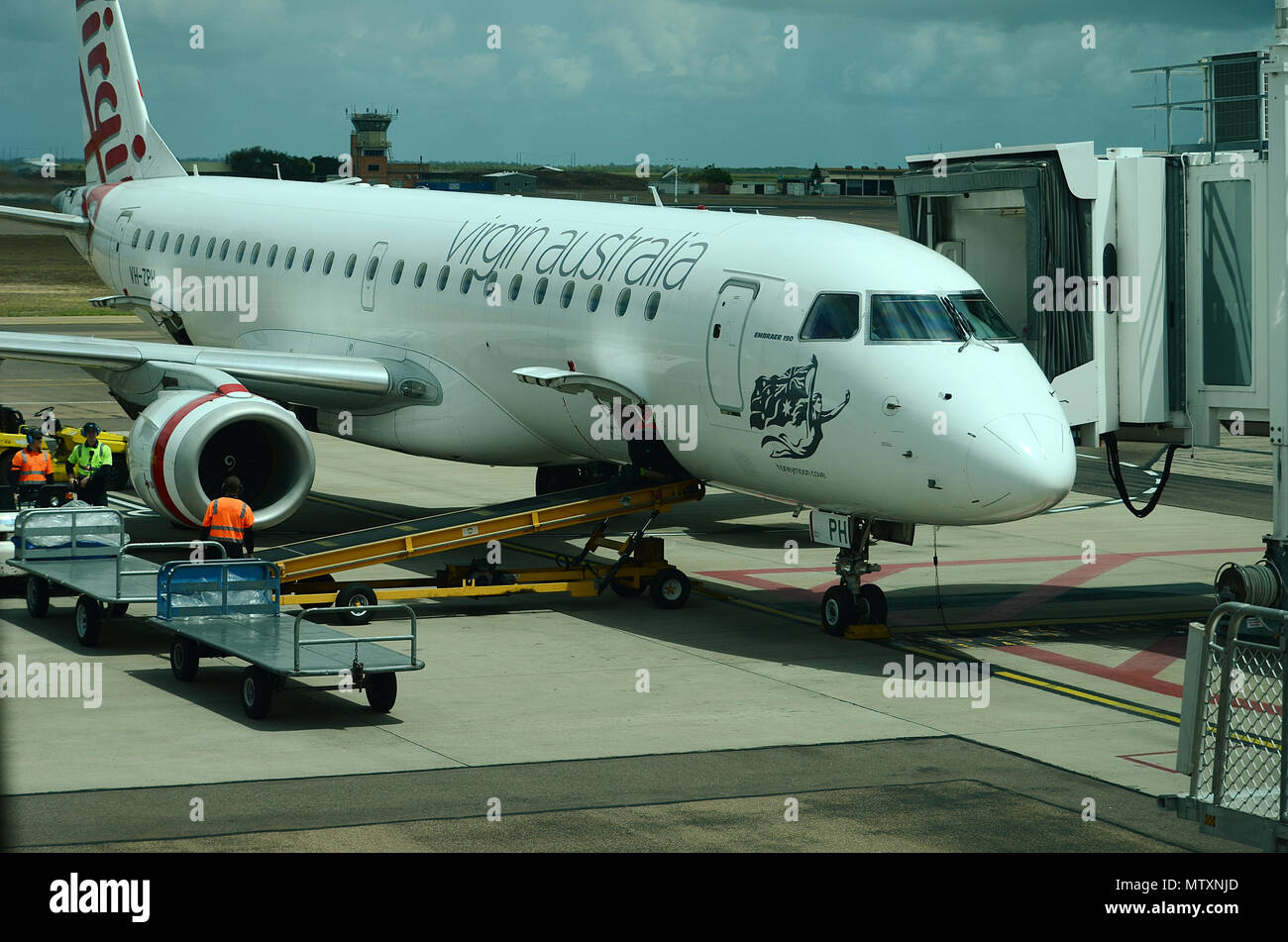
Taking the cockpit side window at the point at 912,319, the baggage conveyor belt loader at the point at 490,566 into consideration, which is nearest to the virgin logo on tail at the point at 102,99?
the baggage conveyor belt loader at the point at 490,566

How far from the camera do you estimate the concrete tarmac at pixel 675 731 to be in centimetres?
1212

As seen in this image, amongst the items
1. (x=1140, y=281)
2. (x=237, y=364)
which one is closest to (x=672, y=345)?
(x=1140, y=281)

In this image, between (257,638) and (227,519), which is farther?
(227,519)

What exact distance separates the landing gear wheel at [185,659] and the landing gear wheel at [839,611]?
7141 mm

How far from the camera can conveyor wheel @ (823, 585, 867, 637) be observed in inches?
753

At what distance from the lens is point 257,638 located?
52.0ft

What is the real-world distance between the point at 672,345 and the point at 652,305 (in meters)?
0.69

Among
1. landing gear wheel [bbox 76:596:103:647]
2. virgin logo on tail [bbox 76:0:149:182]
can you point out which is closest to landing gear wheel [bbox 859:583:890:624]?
landing gear wheel [bbox 76:596:103:647]

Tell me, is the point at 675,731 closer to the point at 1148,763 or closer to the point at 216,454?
the point at 1148,763

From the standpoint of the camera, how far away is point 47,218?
1361 inches

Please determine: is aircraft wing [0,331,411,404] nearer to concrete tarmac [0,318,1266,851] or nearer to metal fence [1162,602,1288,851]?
concrete tarmac [0,318,1266,851]

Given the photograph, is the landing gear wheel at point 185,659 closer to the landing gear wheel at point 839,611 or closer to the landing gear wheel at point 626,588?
the landing gear wheel at point 626,588
